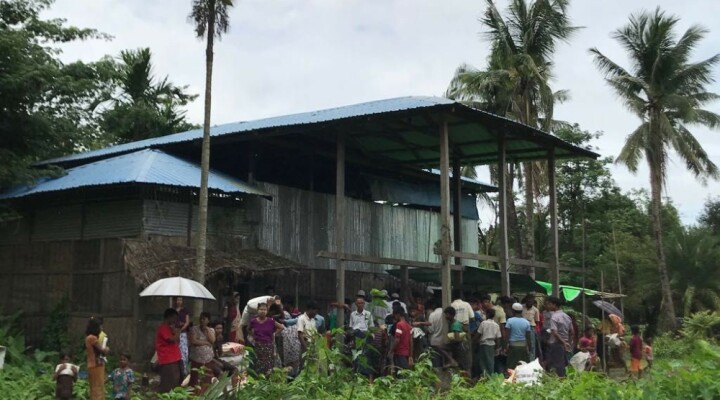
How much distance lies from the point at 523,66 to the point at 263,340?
50.2 feet

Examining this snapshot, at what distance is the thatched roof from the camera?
13.4 metres

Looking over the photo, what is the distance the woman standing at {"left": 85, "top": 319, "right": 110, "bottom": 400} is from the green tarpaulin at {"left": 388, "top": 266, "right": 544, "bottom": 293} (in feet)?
32.1

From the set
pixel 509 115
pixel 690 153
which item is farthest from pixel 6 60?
pixel 690 153

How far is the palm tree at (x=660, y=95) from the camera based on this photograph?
26.9 meters

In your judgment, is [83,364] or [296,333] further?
[83,364]

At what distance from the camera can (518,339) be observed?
12.7 meters

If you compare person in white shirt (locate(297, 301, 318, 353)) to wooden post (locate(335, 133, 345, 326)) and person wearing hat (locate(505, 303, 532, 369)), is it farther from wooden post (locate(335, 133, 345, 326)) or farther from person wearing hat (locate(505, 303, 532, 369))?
person wearing hat (locate(505, 303, 532, 369))

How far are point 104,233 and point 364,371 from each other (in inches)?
220

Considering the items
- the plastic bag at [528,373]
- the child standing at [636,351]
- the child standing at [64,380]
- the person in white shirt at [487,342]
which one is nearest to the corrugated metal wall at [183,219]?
the child standing at [64,380]

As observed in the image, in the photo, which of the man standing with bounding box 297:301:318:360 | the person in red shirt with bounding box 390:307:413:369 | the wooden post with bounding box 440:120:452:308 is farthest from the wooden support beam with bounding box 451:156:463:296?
the man standing with bounding box 297:301:318:360

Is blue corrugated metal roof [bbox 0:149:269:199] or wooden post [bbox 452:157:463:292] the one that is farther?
wooden post [bbox 452:157:463:292]

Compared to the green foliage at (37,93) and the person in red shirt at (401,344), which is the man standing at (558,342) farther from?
the green foliage at (37,93)

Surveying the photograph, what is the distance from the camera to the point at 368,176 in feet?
64.0

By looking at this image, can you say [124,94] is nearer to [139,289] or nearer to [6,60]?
[6,60]
